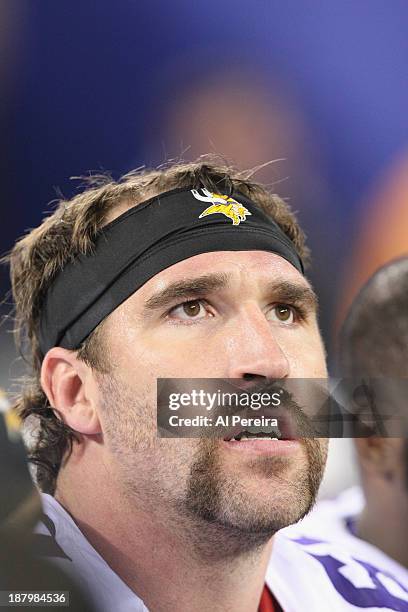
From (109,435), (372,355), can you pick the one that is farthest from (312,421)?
(109,435)

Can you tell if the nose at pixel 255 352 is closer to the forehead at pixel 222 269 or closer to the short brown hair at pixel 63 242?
the forehead at pixel 222 269

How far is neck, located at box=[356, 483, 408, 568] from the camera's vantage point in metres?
1.42

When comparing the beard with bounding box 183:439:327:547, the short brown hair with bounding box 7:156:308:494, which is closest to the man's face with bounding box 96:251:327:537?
the beard with bounding box 183:439:327:547

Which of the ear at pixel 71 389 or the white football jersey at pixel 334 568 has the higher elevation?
the ear at pixel 71 389

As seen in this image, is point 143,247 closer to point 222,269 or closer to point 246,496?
point 222,269

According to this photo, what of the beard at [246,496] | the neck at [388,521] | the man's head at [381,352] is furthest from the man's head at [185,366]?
the neck at [388,521]

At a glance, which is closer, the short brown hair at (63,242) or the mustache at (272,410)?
the mustache at (272,410)

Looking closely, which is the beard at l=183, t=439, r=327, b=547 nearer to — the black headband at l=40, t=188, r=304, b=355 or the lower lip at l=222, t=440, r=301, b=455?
the lower lip at l=222, t=440, r=301, b=455

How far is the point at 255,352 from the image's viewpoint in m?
1.19

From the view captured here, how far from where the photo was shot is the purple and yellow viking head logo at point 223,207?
4.23 ft

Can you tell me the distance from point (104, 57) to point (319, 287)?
24.7 inches

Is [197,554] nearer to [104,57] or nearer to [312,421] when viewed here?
[312,421]

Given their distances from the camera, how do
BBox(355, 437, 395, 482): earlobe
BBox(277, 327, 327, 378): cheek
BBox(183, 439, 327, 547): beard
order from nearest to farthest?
BBox(183, 439, 327, 547): beard, BBox(277, 327, 327, 378): cheek, BBox(355, 437, 395, 482): earlobe

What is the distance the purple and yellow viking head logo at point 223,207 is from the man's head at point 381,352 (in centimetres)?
32
